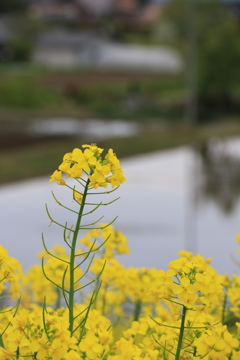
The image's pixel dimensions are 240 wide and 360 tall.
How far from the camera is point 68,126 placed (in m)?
22.9

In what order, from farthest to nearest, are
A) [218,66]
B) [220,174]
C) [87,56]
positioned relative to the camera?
[87,56] < [218,66] < [220,174]

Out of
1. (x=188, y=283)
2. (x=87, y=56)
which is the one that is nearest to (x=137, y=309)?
(x=188, y=283)

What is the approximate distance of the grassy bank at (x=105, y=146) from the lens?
13.4 meters

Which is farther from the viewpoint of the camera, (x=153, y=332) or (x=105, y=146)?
(x=105, y=146)

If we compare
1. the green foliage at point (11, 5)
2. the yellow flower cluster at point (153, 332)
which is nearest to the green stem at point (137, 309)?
the yellow flower cluster at point (153, 332)

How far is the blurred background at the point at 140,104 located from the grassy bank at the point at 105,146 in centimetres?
2

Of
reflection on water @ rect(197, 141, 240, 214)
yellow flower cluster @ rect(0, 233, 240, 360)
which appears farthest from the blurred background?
yellow flower cluster @ rect(0, 233, 240, 360)

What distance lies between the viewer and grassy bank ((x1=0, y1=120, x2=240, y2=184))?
43.9 feet

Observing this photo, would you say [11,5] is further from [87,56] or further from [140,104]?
[140,104]

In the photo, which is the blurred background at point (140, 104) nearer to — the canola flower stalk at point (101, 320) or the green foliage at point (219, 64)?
the green foliage at point (219, 64)

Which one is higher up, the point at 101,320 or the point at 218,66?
the point at 218,66

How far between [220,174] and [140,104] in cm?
1842

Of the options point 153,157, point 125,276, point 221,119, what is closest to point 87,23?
point 221,119

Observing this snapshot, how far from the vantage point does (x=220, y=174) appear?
1351 cm
